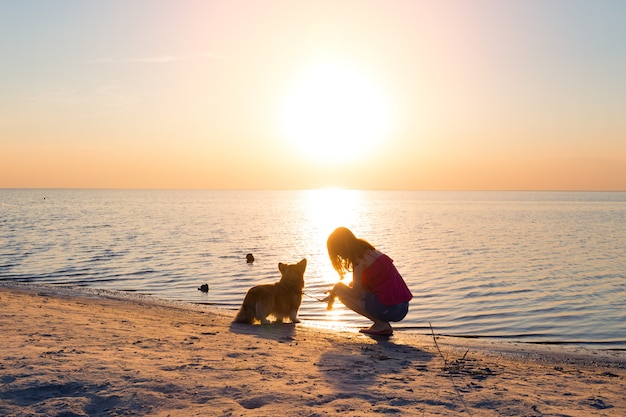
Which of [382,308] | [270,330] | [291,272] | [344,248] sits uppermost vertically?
[344,248]

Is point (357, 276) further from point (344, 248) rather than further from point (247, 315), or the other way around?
point (247, 315)

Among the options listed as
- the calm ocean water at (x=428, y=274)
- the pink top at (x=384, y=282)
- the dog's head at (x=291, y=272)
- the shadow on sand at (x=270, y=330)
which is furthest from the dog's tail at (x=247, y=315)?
the pink top at (x=384, y=282)

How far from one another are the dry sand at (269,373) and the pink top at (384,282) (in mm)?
837

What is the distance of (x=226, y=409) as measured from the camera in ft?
16.8

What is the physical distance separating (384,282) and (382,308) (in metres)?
0.55

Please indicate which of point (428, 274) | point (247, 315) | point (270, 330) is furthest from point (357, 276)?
point (428, 274)

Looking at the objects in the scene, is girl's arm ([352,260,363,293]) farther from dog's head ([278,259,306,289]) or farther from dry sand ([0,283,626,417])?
dog's head ([278,259,306,289])

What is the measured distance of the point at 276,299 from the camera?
1109 centimetres

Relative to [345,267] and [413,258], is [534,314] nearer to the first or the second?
[345,267]

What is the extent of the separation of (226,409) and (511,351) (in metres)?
6.63

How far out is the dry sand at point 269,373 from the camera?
5.23 meters

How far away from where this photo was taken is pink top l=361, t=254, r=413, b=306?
30.9 ft

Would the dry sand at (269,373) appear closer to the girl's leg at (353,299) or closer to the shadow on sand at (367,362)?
the shadow on sand at (367,362)

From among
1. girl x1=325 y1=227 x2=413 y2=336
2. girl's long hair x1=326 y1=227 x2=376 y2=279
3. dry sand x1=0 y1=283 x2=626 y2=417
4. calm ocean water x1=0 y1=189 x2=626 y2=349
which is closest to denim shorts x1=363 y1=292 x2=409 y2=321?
girl x1=325 y1=227 x2=413 y2=336
